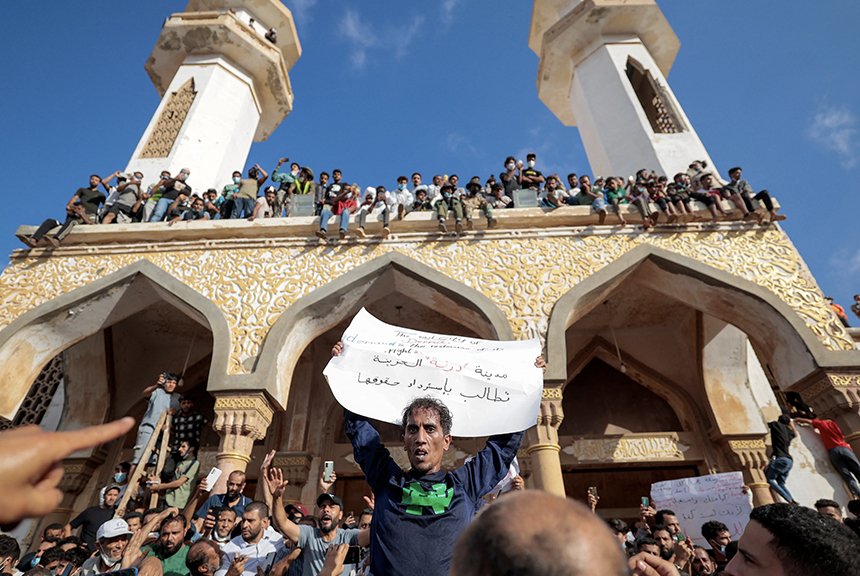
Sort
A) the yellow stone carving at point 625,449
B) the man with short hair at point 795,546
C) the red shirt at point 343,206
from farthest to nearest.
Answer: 1. the yellow stone carving at point 625,449
2. the red shirt at point 343,206
3. the man with short hair at point 795,546

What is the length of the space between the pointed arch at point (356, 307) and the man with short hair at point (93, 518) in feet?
4.23

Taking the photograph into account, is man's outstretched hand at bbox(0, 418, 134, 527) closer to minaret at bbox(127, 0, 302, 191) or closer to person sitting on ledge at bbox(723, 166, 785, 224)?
person sitting on ledge at bbox(723, 166, 785, 224)

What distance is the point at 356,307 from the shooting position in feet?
19.9

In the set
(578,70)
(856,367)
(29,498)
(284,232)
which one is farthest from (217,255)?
(578,70)

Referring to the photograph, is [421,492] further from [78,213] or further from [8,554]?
[78,213]

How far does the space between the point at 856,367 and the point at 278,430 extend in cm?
707

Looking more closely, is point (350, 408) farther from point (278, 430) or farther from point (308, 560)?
point (278, 430)

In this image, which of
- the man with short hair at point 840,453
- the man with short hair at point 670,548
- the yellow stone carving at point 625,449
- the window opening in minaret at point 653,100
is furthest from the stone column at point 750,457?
the window opening in minaret at point 653,100

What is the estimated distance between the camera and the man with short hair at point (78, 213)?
617 cm

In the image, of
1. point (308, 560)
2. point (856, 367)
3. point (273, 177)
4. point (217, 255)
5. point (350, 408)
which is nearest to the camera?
point (350, 408)

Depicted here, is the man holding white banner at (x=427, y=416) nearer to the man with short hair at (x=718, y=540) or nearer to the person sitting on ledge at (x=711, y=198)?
the man with short hair at (x=718, y=540)

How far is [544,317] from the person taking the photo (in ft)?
17.7

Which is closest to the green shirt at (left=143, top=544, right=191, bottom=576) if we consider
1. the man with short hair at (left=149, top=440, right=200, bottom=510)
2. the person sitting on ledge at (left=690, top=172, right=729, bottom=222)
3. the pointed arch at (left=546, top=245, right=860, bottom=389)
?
the man with short hair at (left=149, top=440, right=200, bottom=510)

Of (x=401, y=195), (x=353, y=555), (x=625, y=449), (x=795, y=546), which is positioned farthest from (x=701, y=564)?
(x=401, y=195)
